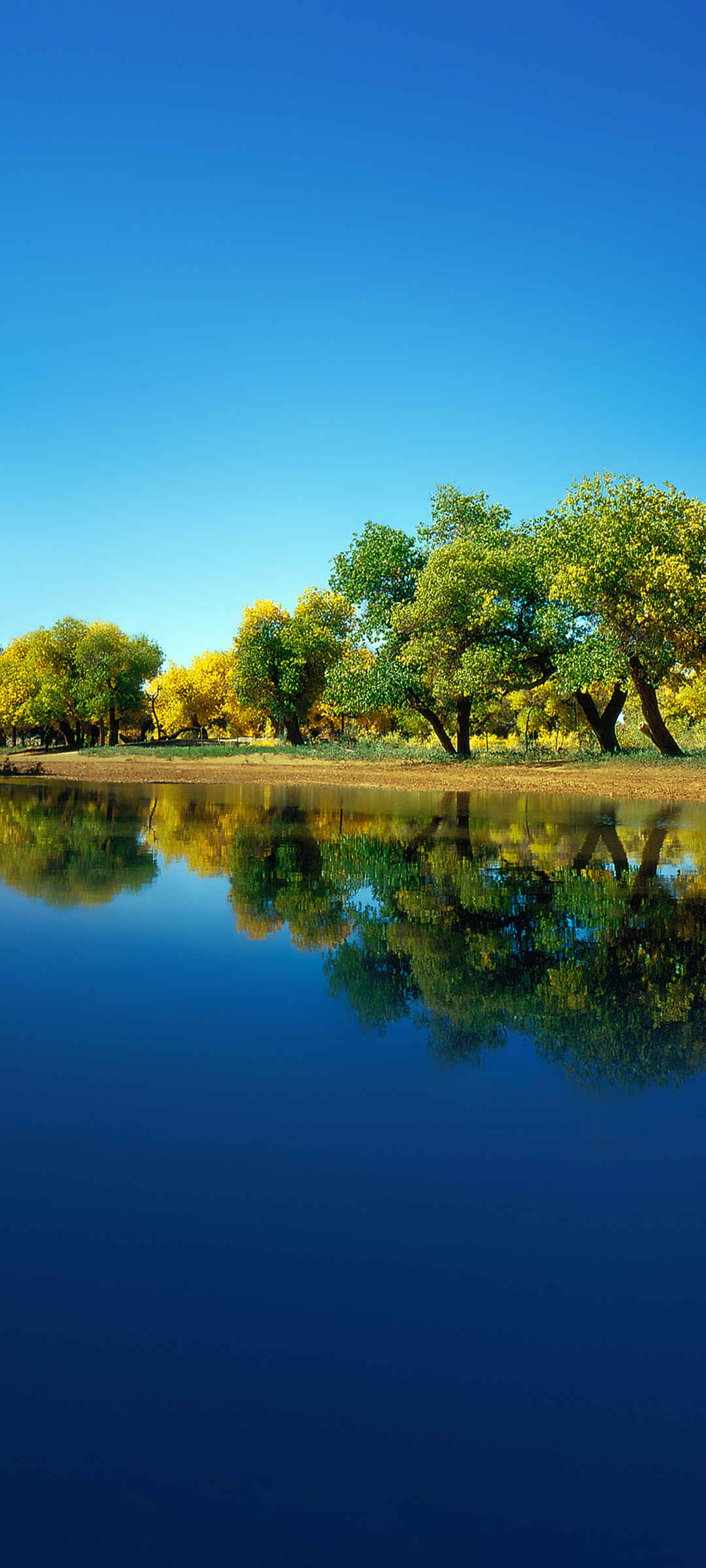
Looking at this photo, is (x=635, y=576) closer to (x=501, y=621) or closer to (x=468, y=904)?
(x=501, y=621)

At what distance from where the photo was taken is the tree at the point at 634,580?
3334cm

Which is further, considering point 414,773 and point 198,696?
point 198,696

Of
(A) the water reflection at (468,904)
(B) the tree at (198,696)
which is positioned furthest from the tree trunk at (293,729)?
(A) the water reflection at (468,904)

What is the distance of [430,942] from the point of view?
8.03m

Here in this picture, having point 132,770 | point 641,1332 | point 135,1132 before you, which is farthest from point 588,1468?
point 132,770

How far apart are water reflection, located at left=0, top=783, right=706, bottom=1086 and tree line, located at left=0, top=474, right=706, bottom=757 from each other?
14.7 meters

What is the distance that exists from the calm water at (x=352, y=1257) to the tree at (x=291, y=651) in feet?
184

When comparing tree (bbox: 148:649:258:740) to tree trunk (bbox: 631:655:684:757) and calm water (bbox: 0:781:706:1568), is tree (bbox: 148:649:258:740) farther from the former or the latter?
calm water (bbox: 0:781:706:1568)

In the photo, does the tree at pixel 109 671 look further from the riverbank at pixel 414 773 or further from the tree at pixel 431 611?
the tree at pixel 431 611

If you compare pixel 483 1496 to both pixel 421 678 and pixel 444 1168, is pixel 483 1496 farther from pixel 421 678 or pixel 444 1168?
pixel 421 678

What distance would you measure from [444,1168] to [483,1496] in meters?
1.57

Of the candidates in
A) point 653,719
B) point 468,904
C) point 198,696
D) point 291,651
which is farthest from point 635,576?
point 198,696

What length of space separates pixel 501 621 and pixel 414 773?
25.4ft

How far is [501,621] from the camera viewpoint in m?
40.6
